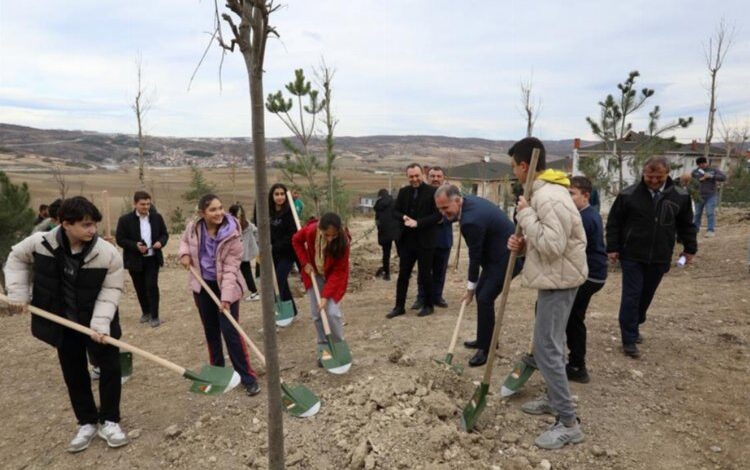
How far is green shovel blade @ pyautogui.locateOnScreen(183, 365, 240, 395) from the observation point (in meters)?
2.83

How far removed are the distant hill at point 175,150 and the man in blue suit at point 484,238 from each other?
212 ft

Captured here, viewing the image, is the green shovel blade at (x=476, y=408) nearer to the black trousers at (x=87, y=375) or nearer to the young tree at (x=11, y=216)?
the black trousers at (x=87, y=375)

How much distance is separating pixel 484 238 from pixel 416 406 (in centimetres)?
143

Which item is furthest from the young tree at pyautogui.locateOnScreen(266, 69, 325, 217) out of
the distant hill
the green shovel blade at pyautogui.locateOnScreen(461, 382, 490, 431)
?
the distant hill

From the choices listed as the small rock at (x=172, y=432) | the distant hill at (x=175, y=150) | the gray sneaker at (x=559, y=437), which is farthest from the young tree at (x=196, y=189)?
the distant hill at (x=175, y=150)

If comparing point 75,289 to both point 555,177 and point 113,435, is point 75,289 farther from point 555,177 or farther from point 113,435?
point 555,177

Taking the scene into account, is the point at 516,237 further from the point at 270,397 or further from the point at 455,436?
the point at 270,397

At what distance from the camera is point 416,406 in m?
2.93

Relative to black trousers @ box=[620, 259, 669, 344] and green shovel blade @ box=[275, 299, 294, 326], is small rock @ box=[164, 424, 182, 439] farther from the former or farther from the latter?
black trousers @ box=[620, 259, 669, 344]

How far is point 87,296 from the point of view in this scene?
2801mm

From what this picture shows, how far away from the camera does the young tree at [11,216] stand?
10.3m

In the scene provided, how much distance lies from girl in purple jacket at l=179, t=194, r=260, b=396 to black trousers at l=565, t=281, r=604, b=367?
2.43 metres

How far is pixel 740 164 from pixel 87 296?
2390cm

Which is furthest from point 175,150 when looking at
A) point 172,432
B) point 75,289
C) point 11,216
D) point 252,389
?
point 172,432
